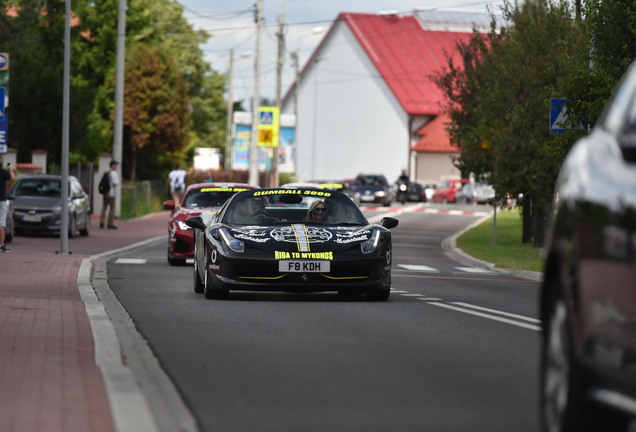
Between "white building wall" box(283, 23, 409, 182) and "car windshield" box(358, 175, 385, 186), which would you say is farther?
"white building wall" box(283, 23, 409, 182)

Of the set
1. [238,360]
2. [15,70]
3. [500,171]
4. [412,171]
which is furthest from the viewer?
[412,171]

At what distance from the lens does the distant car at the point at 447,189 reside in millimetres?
80188

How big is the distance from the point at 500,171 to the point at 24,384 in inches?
863

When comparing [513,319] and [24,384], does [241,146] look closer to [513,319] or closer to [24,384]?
[513,319]

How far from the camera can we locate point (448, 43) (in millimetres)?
90125

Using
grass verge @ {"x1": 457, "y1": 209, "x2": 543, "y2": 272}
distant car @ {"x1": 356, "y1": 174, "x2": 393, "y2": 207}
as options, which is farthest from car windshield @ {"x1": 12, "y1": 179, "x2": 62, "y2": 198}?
distant car @ {"x1": 356, "y1": 174, "x2": 393, "y2": 207}

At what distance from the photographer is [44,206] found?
30375 mm

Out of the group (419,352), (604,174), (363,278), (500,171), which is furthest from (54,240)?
(604,174)

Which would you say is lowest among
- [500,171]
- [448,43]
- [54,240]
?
[54,240]

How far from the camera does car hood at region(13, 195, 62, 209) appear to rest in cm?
3036

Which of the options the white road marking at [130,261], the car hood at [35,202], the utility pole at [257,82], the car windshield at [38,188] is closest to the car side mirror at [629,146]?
the white road marking at [130,261]

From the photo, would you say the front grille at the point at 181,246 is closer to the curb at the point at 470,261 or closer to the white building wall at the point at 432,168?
the curb at the point at 470,261

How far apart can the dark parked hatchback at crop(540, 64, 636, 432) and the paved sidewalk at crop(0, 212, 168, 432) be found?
6.95 ft

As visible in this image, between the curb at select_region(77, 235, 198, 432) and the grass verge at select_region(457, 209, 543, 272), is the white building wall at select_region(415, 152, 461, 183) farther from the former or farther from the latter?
the curb at select_region(77, 235, 198, 432)
